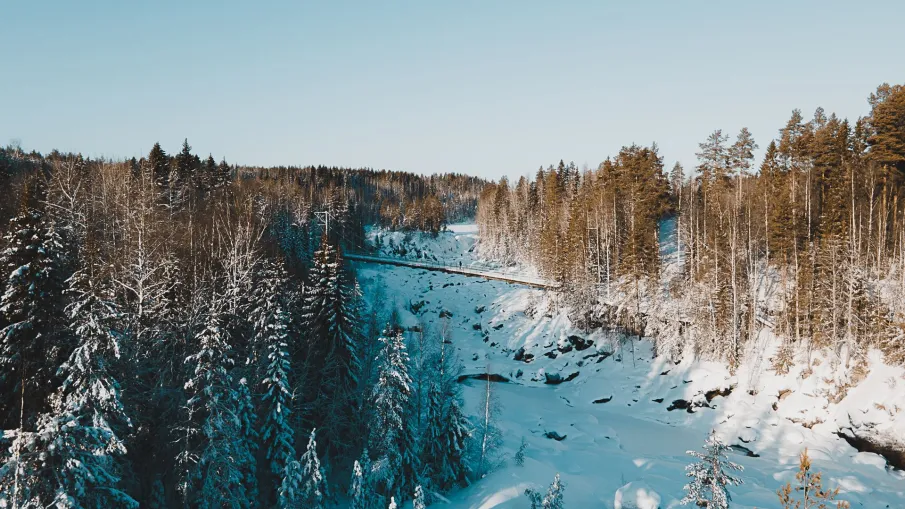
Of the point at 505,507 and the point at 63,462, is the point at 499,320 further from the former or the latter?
the point at 63,462

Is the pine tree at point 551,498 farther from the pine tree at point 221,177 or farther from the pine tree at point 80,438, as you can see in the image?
the pine tree at point 221,177

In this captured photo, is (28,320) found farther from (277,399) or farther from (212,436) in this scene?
(277,399)

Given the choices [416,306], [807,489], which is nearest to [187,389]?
[807,489]

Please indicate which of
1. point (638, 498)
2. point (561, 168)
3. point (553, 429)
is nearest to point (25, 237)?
point (638, 498)

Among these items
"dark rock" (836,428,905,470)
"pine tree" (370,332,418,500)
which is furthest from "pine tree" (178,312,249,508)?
"dark rock" (836,428,905,470)

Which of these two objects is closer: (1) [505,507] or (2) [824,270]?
(1) [505,507]
